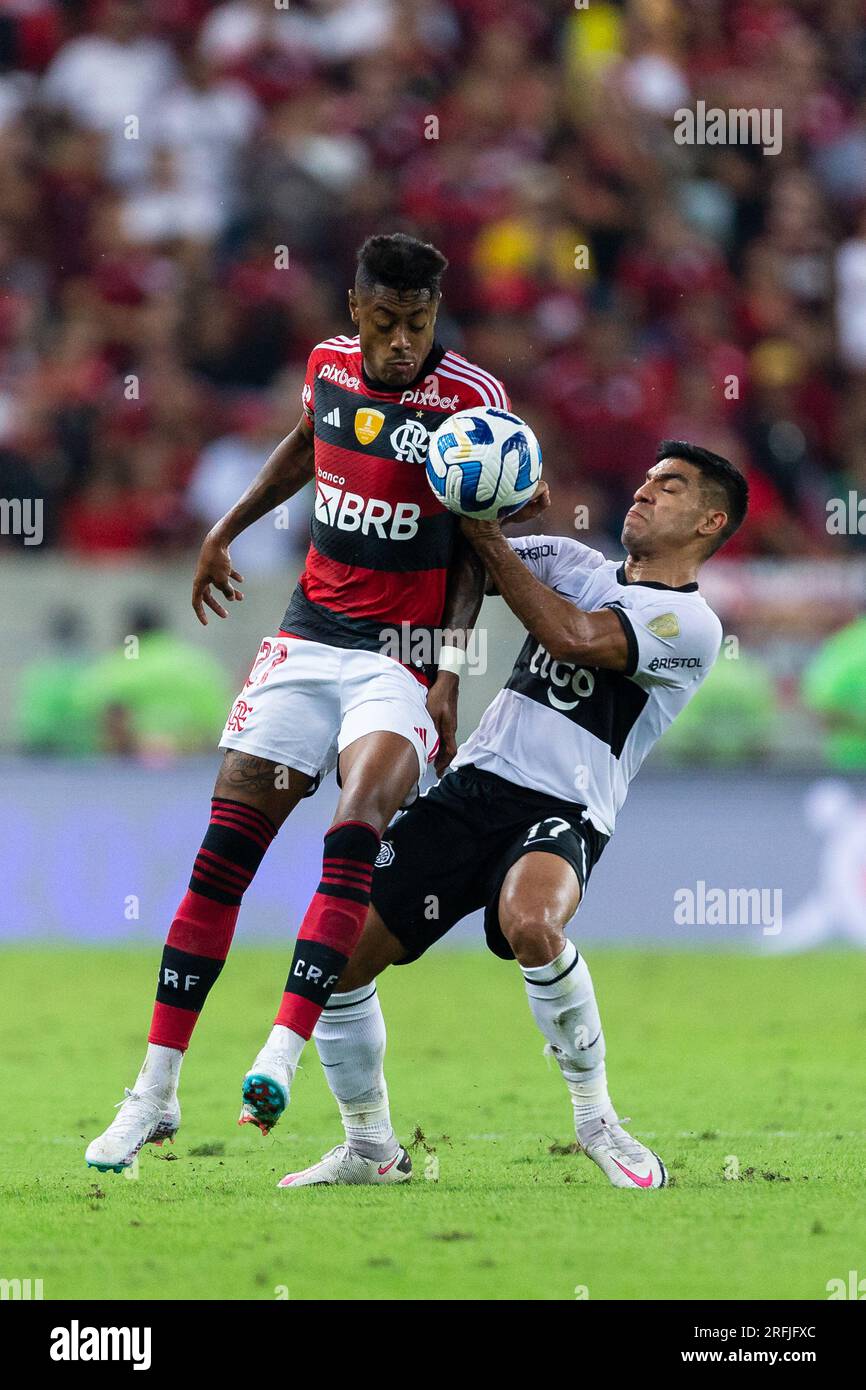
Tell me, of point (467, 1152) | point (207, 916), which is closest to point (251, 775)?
point (207, 916)

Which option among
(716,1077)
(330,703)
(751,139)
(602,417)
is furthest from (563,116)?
(330,703)

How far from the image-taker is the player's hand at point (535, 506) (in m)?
5.84

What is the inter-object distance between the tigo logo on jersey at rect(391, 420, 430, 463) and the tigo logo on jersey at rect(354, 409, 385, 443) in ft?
0.20

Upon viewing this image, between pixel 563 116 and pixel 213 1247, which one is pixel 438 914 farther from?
pixel 563 116

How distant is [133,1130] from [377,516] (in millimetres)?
1810

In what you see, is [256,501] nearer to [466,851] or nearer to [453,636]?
[453,636]

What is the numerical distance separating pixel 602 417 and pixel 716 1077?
5.74 m

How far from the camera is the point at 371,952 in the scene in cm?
569

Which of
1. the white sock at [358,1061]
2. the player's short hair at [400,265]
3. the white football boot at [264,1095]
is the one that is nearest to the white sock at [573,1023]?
the white sock at [358,1061]

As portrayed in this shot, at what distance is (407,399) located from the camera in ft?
18.8

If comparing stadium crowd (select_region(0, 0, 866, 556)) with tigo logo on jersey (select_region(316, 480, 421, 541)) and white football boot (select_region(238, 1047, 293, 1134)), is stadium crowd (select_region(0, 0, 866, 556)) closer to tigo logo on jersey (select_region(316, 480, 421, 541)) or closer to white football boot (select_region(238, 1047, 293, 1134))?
tigo logo on jersey (select_region(316, 480, 421, 541))

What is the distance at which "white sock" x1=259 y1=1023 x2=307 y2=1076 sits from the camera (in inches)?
198

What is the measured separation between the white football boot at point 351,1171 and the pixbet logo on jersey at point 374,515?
1.73 meters

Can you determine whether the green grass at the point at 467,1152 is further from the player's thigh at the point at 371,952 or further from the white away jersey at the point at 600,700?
the white away jersey at the point at 600,700
